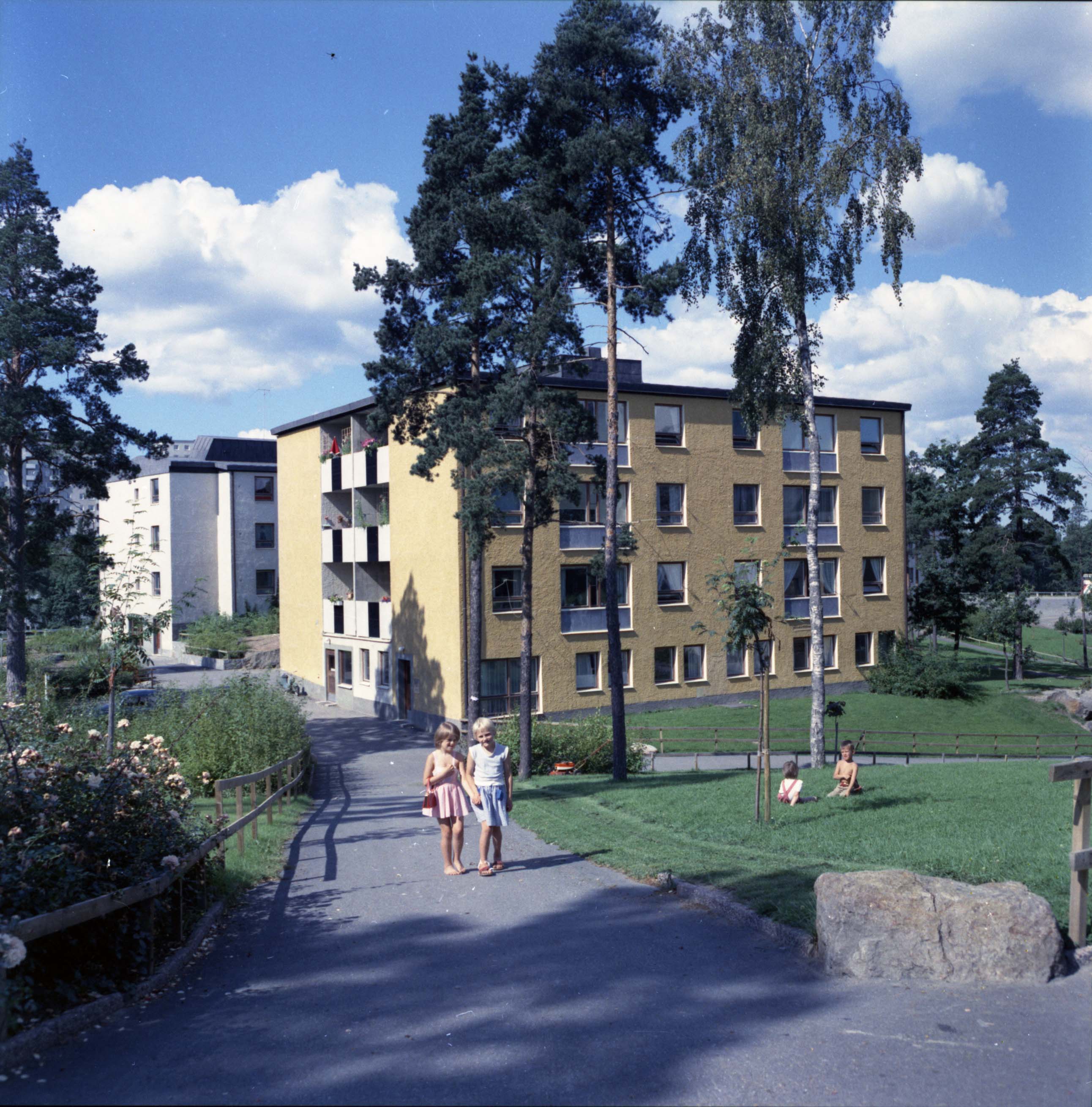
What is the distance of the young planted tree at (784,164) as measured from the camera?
2159 cm

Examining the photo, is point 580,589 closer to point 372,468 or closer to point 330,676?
point 372,468

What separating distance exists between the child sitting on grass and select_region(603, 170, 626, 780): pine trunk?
230 inches

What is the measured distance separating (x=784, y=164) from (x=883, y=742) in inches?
773

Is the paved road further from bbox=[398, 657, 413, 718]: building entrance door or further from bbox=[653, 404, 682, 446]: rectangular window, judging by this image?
bbox=[653, 404, 682, 446]: rectangular window

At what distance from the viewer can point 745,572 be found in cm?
1391

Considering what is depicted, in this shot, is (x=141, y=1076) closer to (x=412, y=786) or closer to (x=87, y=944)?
(x=87, y=944)

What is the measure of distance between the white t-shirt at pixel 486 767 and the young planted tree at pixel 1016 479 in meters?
48.4

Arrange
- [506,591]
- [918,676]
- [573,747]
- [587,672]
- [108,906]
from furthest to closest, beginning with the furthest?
[918,676] < [587,672] < [506,591] < [573,747] < [108,906]

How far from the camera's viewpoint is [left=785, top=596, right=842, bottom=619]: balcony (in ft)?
126

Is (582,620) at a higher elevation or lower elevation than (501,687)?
higher

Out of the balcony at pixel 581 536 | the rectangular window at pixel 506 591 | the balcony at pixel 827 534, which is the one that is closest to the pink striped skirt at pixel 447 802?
the rectangular window at pixel 506 591

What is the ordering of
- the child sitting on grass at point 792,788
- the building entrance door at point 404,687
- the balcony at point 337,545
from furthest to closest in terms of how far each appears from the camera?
the balcony at point 337,545, the building entrance door at point 404,687, the child sitting on grass at point 792,788

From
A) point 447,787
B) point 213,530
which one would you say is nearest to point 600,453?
point 447,787

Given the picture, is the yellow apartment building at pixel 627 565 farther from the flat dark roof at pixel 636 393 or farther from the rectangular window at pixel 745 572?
the rectangular window at pixel 745 572
